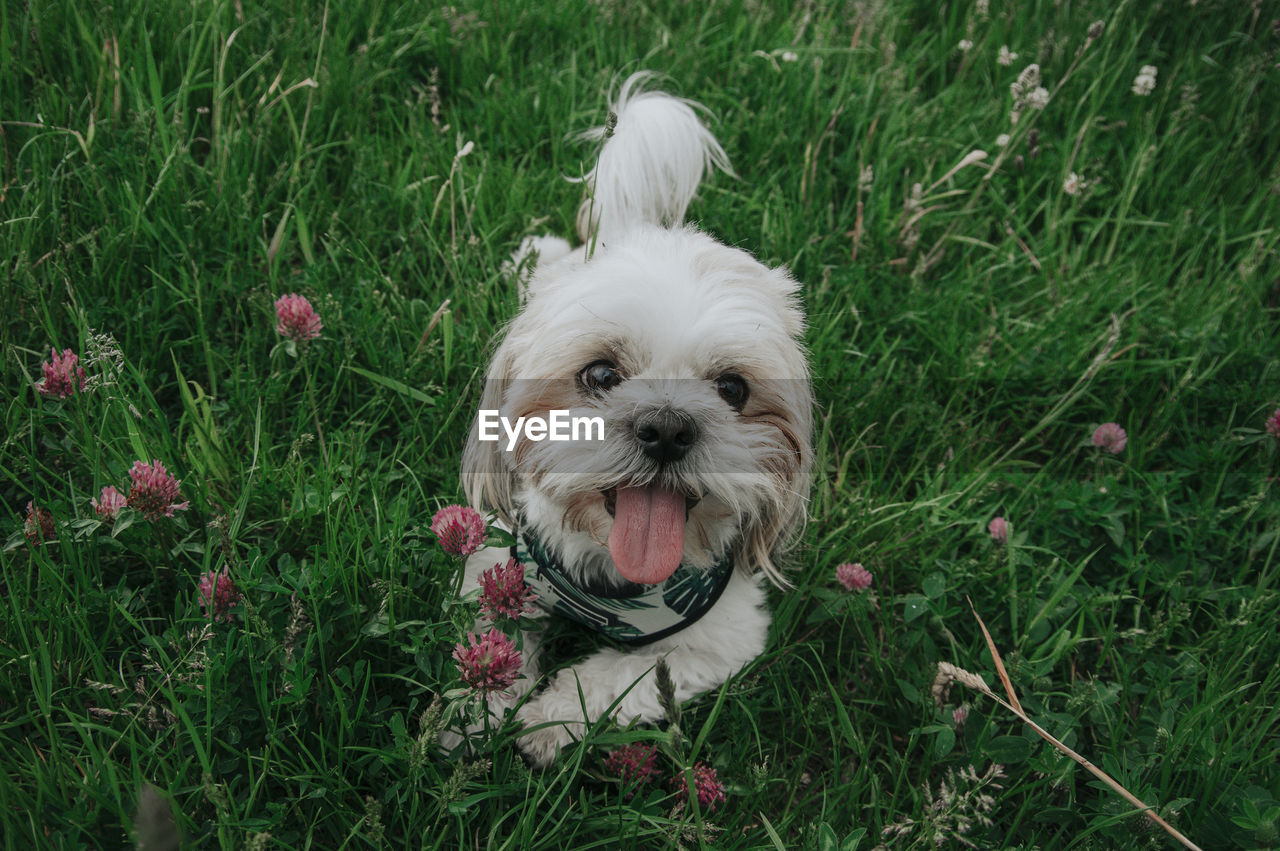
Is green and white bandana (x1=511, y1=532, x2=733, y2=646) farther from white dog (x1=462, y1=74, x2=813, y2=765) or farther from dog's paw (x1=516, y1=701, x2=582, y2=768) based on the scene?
dog's paw (x1=516, y1=701, x2=582, y2=768)

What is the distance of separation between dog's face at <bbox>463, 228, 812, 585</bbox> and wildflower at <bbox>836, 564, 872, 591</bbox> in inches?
11.1

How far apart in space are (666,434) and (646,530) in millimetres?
250

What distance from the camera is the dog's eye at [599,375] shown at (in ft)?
6.63

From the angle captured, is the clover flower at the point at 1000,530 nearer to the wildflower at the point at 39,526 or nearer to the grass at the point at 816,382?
the grass at the point at 816,382

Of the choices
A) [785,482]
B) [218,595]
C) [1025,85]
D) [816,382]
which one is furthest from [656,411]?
[1025,85]

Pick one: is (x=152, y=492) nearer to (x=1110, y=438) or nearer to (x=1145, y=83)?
(x=1110, y=438)

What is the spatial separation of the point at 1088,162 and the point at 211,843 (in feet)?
14.5

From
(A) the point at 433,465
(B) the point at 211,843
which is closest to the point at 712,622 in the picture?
(A) the point at 433,465

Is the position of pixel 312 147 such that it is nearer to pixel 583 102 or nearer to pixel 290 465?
pixel 583 102

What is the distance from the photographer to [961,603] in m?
2.58

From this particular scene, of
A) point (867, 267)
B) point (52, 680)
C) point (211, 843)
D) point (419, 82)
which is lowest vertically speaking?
point (211, 843)

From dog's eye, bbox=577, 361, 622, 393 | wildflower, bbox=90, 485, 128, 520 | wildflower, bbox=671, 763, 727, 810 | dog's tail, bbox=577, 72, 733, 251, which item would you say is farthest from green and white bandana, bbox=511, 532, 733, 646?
dog's tail, bbox=577, 72, 733, 251

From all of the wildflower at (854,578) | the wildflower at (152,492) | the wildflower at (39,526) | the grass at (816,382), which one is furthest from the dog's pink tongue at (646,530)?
the wildflower at (39,526)

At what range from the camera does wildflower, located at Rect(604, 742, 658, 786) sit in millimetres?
1977
